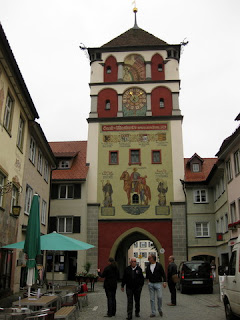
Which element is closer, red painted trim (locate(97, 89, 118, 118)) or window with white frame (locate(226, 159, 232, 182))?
window with white frame (locate(226, 159, 232, 182))

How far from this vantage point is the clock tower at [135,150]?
2931 centimetres

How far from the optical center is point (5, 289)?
1580 cm

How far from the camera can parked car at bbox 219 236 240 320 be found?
8422mm

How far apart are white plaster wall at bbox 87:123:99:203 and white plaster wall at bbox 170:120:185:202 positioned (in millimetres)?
6236

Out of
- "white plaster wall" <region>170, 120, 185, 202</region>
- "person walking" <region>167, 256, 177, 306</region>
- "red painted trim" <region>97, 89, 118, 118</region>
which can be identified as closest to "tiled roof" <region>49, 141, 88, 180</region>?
"red painted trim" <region>97, 89, 118, 118</region>

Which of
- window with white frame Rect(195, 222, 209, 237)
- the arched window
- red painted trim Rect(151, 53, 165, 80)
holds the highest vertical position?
red painted trim Rect(151, 53, 165, 80)

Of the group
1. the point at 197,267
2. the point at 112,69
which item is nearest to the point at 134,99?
the point at 112,69

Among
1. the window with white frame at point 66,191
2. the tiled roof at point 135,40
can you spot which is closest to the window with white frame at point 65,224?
the window with white frame at point 66,191

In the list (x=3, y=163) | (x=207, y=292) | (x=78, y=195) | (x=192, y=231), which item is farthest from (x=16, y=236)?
(x=192, y=231)

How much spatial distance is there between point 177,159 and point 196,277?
13.7 m

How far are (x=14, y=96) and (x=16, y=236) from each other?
636 cm

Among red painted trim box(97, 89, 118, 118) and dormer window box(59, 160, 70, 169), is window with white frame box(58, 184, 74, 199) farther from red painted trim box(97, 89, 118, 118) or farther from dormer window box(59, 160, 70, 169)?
red painted trim box(97, 89, 118, 118)

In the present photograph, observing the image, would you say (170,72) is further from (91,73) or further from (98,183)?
(98,183)

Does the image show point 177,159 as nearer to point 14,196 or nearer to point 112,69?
point 112,69
